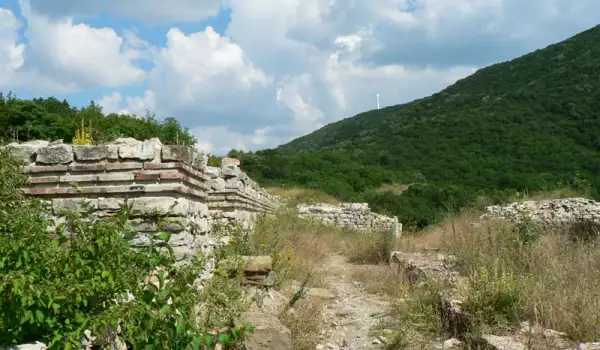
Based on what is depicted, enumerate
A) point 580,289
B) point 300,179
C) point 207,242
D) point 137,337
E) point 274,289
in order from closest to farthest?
1. point 137,337
2. point 580,289
3. point 207,242
4. point 274,289
5. point 300,179

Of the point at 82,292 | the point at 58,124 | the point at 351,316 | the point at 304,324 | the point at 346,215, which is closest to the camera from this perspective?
the point at 82,292

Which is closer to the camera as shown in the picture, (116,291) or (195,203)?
(116,291)

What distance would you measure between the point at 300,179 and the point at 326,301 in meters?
24.3

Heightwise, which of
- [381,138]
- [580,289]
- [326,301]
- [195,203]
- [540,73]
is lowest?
[326,301]

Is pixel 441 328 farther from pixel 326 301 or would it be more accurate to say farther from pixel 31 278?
pixel 31 278

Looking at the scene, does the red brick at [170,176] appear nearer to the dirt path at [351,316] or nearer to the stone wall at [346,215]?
the dirt path at [351,316]

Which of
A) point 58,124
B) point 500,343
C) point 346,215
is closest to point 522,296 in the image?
point 500,343

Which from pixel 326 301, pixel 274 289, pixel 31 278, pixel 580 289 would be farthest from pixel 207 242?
pixel 580 289

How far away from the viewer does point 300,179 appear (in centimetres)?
3159

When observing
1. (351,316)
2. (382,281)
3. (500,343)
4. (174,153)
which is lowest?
(351,316)

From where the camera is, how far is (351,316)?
677 cm

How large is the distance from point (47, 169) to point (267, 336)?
2609mm

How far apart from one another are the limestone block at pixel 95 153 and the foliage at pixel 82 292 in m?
1.22

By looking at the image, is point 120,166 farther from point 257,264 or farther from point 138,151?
point 257,264
